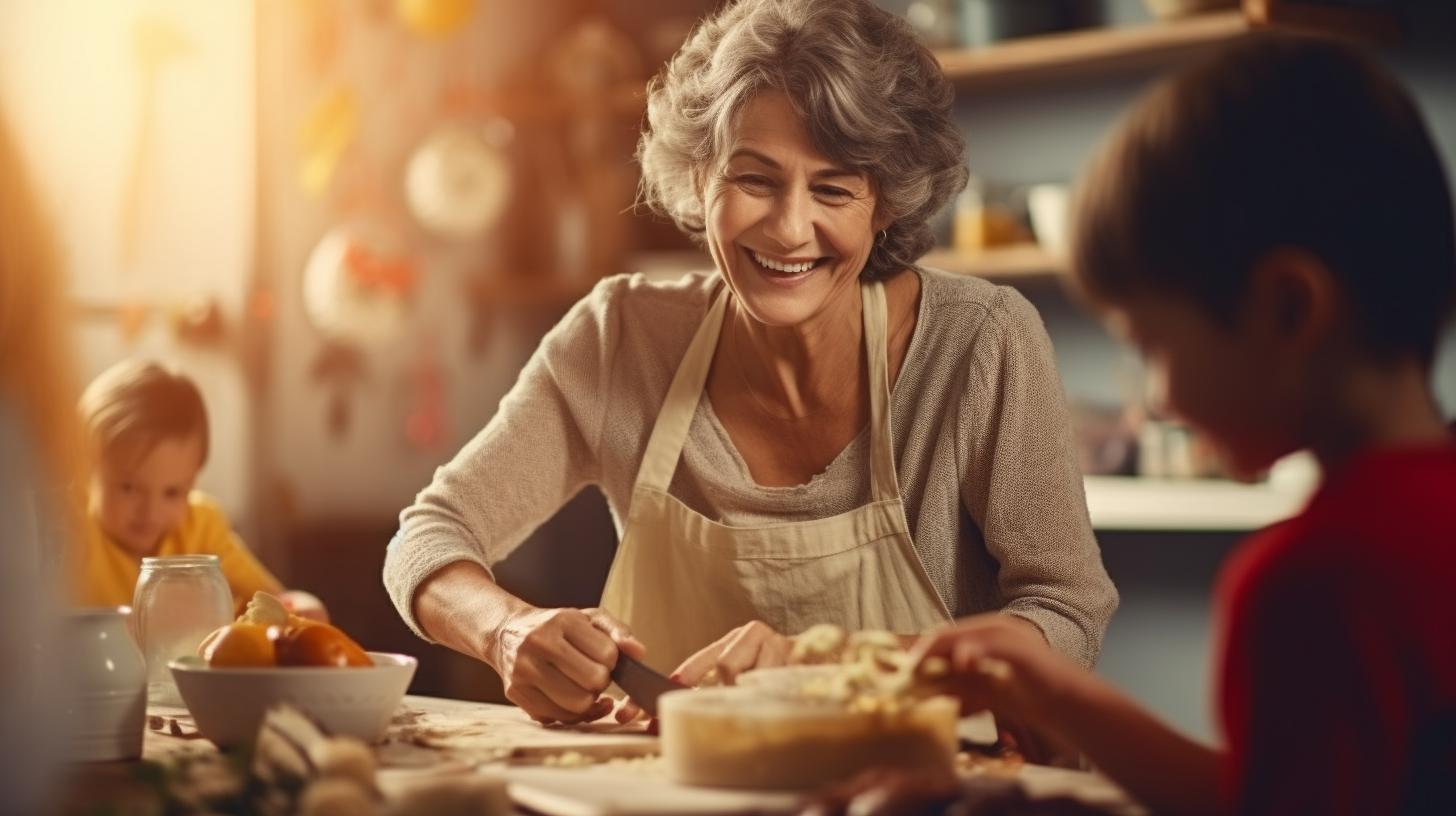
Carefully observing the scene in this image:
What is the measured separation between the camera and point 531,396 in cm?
217

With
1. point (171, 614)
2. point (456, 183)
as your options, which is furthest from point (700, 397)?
point (456, 183)

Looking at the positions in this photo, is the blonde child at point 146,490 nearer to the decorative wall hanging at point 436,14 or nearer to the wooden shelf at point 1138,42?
the wooden shelf at point 1138,42

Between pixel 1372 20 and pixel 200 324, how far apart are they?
2.81 meters

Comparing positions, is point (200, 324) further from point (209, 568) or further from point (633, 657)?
point (633, 657)

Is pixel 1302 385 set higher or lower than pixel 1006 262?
higher

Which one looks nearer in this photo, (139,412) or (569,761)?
(569,761)

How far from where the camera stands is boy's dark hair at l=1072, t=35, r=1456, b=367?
1.00 m

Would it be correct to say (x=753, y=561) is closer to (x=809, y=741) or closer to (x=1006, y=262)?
(x=809, y=741)

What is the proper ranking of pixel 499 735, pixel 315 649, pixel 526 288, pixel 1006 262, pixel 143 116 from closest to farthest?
pixel 315 649
pixel 499 735
pixel 1006 262
pixel 143 116
pixel 526 288

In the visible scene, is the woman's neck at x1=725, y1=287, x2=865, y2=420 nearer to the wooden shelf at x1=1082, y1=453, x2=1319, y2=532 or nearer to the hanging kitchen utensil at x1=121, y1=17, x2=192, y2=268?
the wooden shelf at x1=1082, y1=453, x2=1319, y2=532

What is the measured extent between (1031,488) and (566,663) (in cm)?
60

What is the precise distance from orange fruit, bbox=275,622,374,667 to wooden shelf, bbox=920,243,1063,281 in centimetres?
225

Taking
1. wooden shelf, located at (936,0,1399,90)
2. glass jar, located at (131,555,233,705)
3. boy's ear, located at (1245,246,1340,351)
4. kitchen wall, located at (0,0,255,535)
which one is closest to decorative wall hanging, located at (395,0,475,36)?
kitchen wall, located at (0,0,255,535)

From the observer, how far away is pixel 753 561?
2.01 metres
